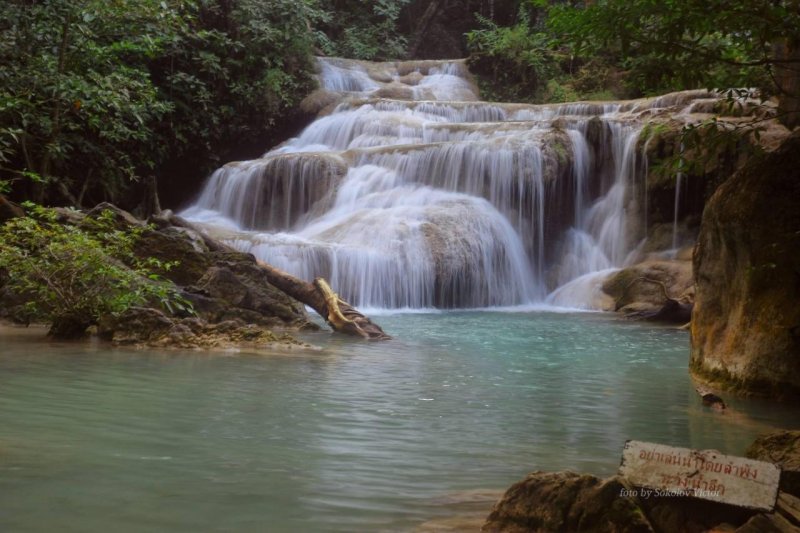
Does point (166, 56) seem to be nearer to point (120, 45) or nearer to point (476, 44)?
point (120, 45)

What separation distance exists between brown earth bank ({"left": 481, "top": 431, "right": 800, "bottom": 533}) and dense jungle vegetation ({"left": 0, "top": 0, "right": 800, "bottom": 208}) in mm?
3018

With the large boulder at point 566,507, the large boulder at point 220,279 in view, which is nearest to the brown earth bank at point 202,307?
the large boulder at point 220,279

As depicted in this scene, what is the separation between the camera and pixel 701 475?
9.20ft

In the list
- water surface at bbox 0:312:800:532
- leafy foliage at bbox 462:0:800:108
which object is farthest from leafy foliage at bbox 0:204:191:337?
leafy foliage at bbox 462:0:800:108

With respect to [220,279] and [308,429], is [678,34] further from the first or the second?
[220,279]

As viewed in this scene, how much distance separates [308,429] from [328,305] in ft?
20.7

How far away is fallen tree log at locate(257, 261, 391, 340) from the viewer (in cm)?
1041

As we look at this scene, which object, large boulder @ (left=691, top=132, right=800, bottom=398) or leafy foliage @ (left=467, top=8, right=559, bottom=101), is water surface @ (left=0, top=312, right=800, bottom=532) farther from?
leafy foliage @ (left=467, top=8, right=559, bottom=101)

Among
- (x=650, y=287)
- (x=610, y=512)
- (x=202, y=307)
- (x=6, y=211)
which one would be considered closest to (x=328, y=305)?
(x=202, y=307)

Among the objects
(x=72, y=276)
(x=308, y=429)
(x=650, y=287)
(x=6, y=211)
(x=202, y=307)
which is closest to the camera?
(x=308, y=429)

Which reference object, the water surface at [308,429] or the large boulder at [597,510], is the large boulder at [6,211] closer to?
the water surface at [308,429]

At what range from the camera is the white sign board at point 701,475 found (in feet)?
8.78

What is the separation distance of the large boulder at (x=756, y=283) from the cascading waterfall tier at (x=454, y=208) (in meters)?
9.60

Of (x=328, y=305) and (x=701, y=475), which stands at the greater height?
(x=701, y=475)
